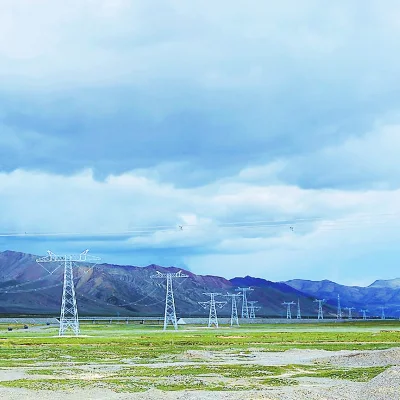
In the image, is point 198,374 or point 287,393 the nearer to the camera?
point 287,393

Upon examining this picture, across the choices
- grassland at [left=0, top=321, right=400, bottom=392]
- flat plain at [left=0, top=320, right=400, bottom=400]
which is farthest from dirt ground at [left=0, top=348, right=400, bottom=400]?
grassland at [left=0, top=321, right=400, bottom=392]

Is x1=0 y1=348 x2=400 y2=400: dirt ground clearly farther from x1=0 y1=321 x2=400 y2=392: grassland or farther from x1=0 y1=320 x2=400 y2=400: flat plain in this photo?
x1=0 y1=321 x2=400 y2=392: grassland

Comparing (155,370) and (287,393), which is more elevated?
(155,370)

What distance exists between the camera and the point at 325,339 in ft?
378

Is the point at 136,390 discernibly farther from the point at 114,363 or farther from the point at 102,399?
the point at 114,363

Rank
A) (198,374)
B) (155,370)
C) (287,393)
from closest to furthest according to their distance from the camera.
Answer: (287,393) → (198,374) → (155,370)

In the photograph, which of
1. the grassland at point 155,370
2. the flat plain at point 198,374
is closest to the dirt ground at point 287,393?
the flat plain at point 198,374

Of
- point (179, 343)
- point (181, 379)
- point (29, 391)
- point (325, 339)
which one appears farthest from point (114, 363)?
point (325, 339)

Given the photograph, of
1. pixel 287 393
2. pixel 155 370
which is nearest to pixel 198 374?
pixel 155 370

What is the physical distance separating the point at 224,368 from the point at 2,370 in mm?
19547

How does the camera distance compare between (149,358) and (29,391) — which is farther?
(149,358)

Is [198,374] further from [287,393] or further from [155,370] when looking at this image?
[287,393]

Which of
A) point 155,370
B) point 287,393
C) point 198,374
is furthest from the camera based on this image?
point 155,370

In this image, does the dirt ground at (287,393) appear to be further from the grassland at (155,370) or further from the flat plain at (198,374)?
the grassland at (155,370)
